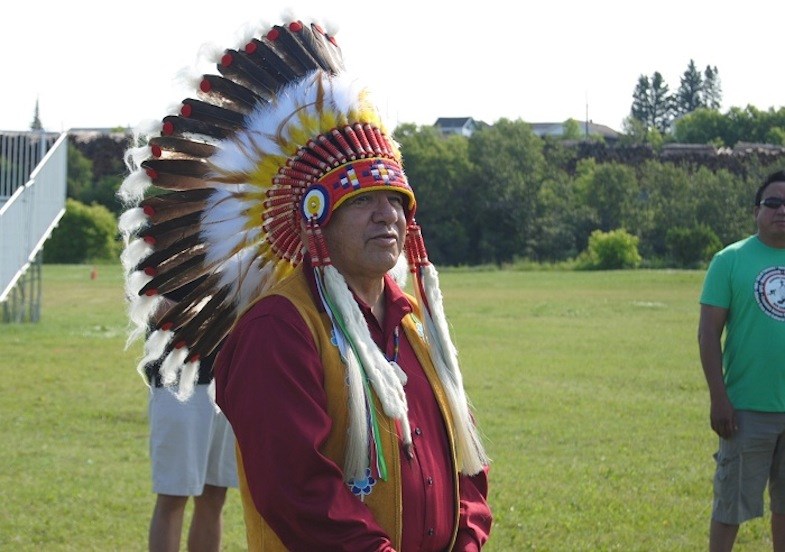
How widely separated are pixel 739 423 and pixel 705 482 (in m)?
2.70

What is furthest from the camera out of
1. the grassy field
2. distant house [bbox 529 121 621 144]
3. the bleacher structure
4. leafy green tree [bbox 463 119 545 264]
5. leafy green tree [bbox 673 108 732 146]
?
distant house [bbox 529 121 621 144]

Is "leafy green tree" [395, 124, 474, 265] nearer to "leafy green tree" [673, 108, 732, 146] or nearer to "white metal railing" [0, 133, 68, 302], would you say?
"leafy green tree" [673, 108, 732, 146]

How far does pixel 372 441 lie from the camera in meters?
3.00

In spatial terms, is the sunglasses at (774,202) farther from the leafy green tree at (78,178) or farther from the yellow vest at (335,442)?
the leafy green tree at (78,178)

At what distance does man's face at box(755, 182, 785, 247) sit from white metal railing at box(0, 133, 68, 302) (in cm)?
1229

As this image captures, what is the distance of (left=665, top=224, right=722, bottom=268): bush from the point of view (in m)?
50.7

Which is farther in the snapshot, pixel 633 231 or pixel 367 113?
pixel 633 231

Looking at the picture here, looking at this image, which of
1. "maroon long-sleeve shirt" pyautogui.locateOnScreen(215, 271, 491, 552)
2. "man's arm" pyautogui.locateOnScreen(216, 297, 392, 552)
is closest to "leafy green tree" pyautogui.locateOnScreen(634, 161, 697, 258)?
"maroon long-sleeve shirt" pyautogui.locateOnScreen(215, 271, 491, 552)

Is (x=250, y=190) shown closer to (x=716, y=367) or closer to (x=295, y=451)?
(x=295, y=451)

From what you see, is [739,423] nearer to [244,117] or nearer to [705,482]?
[705,482]

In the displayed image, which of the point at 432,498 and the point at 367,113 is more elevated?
the point at 367,113

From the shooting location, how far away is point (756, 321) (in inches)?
220

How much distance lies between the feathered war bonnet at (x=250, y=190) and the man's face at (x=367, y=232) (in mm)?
45

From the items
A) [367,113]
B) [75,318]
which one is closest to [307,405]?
[367,113]
